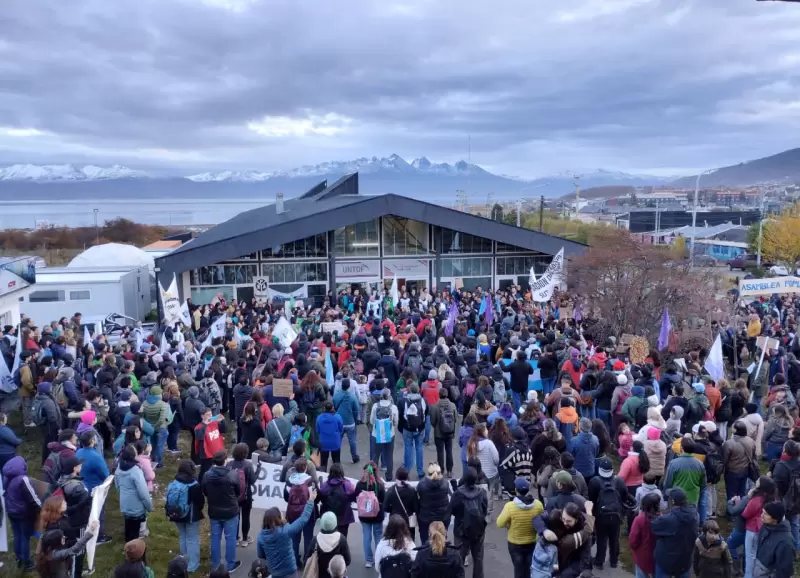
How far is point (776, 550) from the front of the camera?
576cm

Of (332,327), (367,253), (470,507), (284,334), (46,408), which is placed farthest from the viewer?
(367,253)

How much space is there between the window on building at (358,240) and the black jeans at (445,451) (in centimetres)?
1811

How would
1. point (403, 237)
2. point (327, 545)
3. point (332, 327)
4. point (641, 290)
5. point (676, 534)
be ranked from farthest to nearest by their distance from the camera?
point (403, 237), point (641, 290), point (332, 327), point (676, 534), point (327, 545)

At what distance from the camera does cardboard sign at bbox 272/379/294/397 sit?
414 inches

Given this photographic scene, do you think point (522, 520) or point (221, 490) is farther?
point (221, 490)

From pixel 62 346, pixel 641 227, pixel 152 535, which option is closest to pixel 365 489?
pixel 152 535

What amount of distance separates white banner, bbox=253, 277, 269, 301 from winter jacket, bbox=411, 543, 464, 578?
22.1 metres

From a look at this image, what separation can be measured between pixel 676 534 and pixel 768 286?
14793 mm

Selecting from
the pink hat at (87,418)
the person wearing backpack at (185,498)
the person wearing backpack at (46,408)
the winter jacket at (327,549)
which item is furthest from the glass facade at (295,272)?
the winter jacket at (327,549)

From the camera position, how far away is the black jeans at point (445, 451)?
966 centimetres

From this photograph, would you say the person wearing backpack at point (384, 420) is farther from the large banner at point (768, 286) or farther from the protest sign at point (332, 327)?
the large banner at point (768, 286)

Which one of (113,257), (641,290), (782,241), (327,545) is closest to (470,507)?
(327,545)

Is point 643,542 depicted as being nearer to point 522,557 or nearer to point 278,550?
point 522,557

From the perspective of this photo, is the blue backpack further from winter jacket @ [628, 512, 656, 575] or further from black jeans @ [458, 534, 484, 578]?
winter jacket @ [628, 512, 656, 575]
